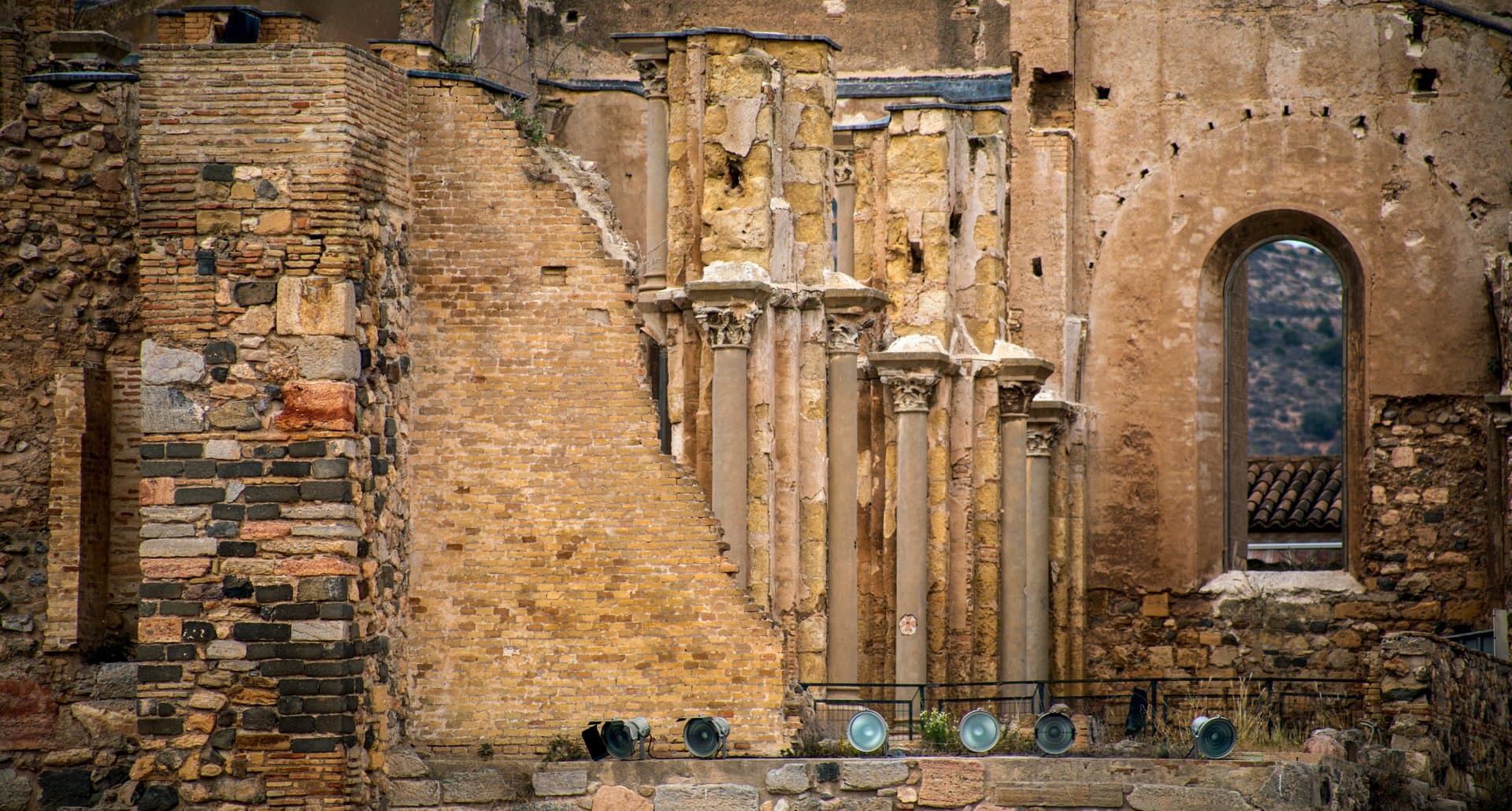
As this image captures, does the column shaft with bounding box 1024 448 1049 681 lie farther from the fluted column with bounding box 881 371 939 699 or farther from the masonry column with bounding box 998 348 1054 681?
the fluted column with bounding box 881 371 939 699

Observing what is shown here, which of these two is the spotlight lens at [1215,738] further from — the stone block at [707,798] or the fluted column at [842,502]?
the fluted column at [842,502]

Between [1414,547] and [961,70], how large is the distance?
→ 792cm

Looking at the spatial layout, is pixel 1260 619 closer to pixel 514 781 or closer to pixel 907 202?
pixel 907 202

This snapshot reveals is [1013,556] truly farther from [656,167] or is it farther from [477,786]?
[477,786]

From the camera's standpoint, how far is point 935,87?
90.6 ft

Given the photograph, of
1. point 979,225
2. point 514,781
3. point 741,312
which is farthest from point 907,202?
point 514,781

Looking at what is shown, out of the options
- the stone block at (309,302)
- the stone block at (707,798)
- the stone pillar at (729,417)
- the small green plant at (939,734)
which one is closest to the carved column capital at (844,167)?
the stone pillar at (729,417)

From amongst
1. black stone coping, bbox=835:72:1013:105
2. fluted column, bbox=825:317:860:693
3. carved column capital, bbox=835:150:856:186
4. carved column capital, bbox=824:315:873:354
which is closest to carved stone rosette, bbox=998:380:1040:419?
carved column capital, bbox=835:150:856:186

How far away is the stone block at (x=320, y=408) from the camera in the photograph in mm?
14680

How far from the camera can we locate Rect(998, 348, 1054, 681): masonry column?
23828 mm

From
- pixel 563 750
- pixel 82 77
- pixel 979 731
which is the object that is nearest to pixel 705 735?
pixel 563 750

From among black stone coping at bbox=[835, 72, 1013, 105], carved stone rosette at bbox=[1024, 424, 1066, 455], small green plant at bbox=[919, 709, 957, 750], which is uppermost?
black stone coping at bbox=[835, 72, 1013, 105]

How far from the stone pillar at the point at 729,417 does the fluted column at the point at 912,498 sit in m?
4.15

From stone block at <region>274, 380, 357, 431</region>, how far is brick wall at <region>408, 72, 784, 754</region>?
125 cm
